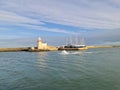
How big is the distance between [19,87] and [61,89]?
513 cm

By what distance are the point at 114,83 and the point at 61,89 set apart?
6.96m

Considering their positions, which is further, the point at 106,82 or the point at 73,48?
the point at 73,48

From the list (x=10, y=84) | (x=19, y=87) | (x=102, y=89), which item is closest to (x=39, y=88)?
(x=19, y=87)

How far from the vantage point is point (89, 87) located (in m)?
26.4

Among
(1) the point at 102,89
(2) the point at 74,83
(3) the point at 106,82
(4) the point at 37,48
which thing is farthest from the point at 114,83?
(4) the point at 37,48

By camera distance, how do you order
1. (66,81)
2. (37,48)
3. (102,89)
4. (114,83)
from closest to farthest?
(102,89)
(114,83)
(66,81)
(37,48)

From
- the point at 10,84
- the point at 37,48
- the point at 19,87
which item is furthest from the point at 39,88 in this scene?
the point at 37,48

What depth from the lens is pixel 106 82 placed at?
28.8 m

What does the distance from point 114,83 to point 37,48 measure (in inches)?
4898

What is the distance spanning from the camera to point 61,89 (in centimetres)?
2580

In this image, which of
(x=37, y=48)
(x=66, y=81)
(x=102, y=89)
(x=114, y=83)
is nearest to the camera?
(x=102, y=89)

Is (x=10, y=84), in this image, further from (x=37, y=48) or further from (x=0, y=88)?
(x=37, y=48)

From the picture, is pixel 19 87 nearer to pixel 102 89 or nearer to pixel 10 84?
pixel 10 84

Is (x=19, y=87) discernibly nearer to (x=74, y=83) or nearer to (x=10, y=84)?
(x=10, y=84)
